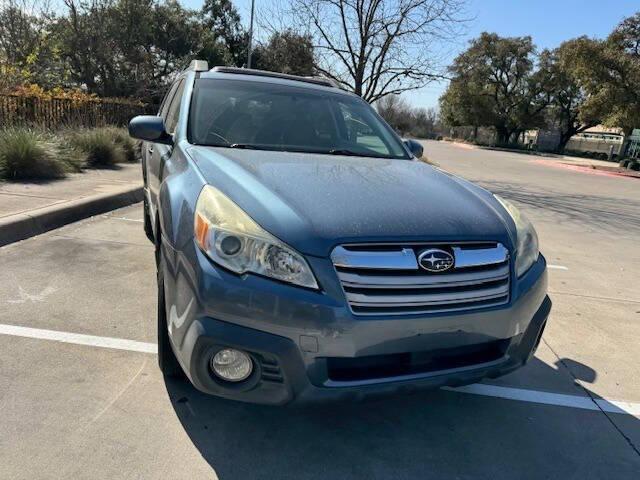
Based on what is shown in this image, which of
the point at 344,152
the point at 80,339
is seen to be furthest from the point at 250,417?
the point at 344,152

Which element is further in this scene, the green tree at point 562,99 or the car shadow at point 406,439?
the green tree at point 562,99

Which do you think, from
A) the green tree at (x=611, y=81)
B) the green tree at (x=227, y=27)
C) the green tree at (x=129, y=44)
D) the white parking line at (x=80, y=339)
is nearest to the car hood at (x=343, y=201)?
the white parking line at (x=80, y=339)

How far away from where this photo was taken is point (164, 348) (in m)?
2.75

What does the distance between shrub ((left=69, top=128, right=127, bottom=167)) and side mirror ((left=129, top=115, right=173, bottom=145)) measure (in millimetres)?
7281

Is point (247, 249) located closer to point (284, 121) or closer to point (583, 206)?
point (284, 121)

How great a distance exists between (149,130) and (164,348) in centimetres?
147

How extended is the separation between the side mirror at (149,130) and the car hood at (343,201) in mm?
435

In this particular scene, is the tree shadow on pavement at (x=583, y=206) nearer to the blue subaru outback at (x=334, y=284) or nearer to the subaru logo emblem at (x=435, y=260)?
the blue subaru outback at (x=334, y=284)

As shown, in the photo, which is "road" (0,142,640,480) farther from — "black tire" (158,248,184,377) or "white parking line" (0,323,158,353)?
"black tire" (158,248,184,377)

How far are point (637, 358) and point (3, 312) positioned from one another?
4553mm

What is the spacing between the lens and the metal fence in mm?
11305

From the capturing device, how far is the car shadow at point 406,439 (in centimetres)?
241

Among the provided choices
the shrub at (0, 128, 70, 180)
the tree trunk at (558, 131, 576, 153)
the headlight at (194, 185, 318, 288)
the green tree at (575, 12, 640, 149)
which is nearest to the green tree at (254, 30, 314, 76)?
the shrub at (0, 128, 70, 180)

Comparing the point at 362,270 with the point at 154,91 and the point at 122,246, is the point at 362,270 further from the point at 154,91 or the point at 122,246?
the point at 154,91
